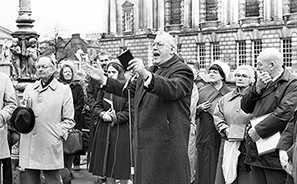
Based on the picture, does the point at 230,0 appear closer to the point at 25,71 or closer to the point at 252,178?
the point at 25,71

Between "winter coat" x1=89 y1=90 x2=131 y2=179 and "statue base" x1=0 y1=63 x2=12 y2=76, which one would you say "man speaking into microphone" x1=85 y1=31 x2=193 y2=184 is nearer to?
"winter coat" x1=89 y1=90 x2=131 y2=179

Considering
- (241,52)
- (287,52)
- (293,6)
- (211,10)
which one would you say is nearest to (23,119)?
(287,52)

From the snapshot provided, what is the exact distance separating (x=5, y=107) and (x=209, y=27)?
160ft

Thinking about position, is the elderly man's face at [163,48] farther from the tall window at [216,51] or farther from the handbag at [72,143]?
the tall window at [216,51]

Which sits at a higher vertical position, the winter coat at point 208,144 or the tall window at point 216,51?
the tall window at point 216,51

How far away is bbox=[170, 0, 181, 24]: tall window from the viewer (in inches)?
2338

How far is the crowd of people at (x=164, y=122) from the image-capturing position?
6.42 metres

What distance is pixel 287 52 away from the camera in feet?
163

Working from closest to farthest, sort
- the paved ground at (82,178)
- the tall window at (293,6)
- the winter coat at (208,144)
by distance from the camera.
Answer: the winter coat at (208,144)
the paved ground at (82,178)
the tall window at (293,6)

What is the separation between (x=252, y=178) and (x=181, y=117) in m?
1.48

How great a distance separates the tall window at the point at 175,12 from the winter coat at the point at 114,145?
50.0 m

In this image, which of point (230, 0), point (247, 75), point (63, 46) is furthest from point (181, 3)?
point (247, 75)

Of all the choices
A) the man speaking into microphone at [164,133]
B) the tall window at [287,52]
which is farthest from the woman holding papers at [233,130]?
the tall window at [287,52]

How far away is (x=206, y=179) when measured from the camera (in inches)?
365
